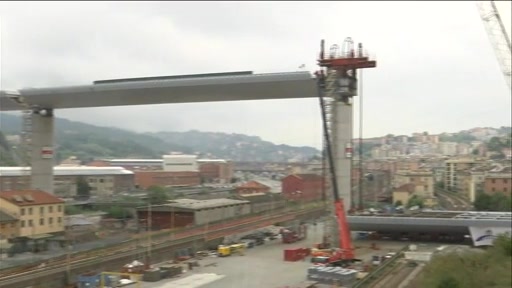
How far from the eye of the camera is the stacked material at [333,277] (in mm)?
8391

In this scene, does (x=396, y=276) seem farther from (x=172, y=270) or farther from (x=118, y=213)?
(x=118, y=213)

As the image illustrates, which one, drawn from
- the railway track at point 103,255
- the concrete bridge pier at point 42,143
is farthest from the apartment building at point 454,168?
the concrete bridge pier at point 42,143

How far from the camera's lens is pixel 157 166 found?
48.3 ft

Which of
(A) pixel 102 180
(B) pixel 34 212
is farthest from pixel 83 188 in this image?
(B) pixel 34 212

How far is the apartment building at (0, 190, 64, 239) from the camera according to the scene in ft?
23.7

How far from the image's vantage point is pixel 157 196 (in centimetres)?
1002

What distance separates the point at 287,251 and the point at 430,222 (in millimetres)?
5264

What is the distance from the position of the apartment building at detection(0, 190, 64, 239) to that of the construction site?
64cm

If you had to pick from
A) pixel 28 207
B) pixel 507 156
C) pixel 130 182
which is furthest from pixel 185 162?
pixel 507 156

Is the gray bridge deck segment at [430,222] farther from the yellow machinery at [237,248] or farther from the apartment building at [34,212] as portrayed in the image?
the apartment building at [34,212]

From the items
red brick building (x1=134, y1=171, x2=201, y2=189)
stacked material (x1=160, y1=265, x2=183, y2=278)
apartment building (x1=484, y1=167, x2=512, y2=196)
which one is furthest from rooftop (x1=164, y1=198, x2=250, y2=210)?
apartment building (x1=484, y1=167, x2=512, y2=196)

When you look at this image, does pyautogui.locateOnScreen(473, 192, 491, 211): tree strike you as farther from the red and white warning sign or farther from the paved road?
the red and white warning sign

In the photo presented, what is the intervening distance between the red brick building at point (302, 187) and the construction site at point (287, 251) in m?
0.90

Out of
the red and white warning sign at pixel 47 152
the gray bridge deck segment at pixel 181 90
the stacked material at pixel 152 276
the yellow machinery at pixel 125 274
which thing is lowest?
A: the stacked material at pixel 152 276
